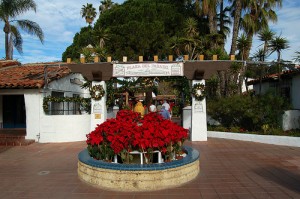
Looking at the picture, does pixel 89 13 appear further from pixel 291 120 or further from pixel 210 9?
pixel 291 120

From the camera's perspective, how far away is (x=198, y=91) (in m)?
12.4

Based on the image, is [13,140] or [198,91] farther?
[13,140]

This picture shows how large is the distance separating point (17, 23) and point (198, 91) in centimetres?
1459

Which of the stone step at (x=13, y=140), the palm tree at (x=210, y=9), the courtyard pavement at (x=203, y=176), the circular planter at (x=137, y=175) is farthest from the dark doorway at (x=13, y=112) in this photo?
A: the palm tree at (x=210, y=9)

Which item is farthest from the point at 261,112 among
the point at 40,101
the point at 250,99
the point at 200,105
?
the point at 40,101

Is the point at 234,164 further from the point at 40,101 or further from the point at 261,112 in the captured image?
the point at 40,101

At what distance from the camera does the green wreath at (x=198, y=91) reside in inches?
485

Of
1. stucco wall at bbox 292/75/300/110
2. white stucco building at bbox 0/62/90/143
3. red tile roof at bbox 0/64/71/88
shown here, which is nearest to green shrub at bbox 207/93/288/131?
stucco wall at bbox 292/75/300/110

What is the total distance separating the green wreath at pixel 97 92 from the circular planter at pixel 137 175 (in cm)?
642

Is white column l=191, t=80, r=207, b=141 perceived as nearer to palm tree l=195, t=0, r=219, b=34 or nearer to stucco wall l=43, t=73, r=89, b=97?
stucco wall l=43, t=73, r=89, b=97

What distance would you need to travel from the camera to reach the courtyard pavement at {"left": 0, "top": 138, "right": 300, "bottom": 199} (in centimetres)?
565

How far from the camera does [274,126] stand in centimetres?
1262

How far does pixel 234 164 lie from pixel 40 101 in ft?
28.5

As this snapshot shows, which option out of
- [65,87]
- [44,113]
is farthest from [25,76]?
[44,113]
